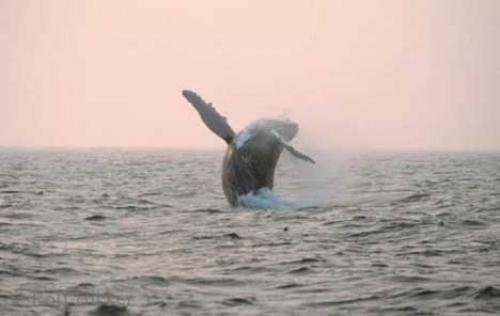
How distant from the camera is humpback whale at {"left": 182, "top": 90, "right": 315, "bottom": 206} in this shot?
58.5ft

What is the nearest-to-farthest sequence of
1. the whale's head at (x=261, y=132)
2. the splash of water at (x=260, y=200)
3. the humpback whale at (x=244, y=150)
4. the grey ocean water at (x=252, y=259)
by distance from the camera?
the grey ocean water at (x=252, y=259) → the humpback whale at (x=244, y=150) → the whale's head at (x=261, y=132) → the splash of water at (x=260, y=200)

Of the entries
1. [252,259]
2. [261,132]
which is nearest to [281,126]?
[261,132]

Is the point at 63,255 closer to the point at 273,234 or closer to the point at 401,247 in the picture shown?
the point at 273,234

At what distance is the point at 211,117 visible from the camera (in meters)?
17.7

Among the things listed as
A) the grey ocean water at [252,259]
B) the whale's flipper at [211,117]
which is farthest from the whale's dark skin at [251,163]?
the grey ocean water at [252,259]

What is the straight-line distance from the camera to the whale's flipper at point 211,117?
1770cm

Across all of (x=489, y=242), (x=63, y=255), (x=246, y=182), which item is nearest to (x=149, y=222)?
(x=246, y=182)

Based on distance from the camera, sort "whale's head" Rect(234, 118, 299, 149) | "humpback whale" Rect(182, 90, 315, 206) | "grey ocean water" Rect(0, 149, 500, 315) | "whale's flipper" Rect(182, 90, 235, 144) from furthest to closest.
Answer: "whale's head" Rect(234, 118, 299, 149) < "humpback whale" Rect(182, 90, 315, 206) < "whale's flipper" Rect(182, 90, 235, 144) < "grey ocean water" Rect(0, 149, 500, 315)

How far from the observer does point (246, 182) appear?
1838 cm

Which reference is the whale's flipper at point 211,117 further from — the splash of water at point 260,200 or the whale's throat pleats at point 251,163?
the splash of water at point 260,200

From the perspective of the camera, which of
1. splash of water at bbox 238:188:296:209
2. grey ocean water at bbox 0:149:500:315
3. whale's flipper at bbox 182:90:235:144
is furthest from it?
splash of water at bbox 238:188:296:209

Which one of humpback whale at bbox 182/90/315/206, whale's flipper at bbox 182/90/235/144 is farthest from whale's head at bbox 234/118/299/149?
whale's flipper at bbox 182/90/235/144

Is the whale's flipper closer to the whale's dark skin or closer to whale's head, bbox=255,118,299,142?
the whale's dark skin

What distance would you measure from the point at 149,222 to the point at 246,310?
28.2ft
